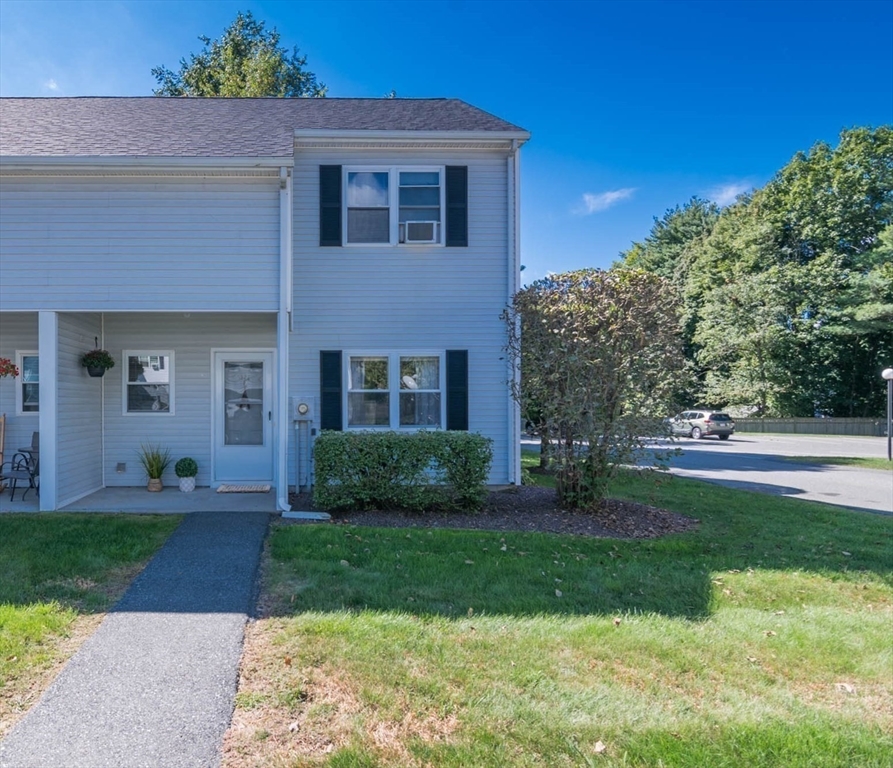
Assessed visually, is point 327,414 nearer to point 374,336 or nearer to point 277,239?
point 374,336

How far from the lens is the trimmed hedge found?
6762 mm

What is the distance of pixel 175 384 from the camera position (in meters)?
8.52

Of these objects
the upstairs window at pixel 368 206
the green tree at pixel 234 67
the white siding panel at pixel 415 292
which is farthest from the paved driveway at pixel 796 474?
the green tree at pixel 234 67

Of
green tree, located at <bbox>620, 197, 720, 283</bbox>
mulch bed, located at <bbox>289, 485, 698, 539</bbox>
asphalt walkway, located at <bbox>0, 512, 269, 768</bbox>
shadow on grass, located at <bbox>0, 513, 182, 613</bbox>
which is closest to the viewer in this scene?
asphalt walkway, located at <bbox>0, 512, 269, 768</bbox>

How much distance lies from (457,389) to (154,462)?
4.91m

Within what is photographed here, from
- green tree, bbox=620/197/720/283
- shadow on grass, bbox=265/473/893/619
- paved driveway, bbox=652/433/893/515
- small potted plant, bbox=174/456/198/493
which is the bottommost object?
paved driveway, bbox=652/433/893/515

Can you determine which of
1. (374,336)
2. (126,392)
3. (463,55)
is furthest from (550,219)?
(126,392)

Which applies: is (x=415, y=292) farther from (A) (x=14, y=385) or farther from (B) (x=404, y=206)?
(A) (x=14, y=385)

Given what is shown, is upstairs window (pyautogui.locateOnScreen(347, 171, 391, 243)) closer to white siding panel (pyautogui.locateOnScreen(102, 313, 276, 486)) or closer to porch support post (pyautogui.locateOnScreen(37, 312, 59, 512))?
white siding panel (pyautogui.locateOnScreen(102, 313, 276, 486))

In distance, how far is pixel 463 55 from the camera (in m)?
12.6

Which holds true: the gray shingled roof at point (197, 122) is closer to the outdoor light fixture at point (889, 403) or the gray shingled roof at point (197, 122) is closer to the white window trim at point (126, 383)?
the white window trim at point (126, 383)

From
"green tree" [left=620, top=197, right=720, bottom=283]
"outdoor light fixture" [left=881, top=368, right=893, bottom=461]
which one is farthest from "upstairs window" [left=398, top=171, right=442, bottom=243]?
"green tree" [left=620, top=197, right=720, bottom=283]

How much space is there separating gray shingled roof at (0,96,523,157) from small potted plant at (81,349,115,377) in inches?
107

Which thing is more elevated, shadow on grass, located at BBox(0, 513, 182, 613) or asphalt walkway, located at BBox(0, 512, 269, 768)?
shadow on grass, located at BBox(0, 513, 182, 613)
